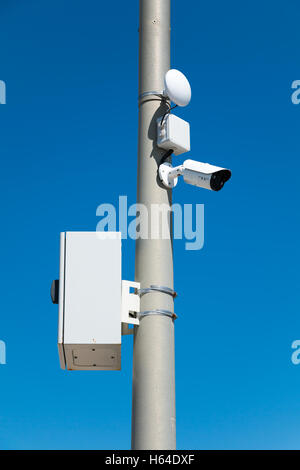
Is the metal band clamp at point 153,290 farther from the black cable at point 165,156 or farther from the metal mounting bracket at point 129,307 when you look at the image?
the black cable at point 165,156

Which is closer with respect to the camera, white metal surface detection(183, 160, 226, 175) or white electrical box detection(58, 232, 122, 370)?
white electrical box detection(58, 232, 122, 370)

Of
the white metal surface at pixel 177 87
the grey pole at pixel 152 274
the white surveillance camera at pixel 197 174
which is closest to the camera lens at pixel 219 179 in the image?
the white surveillance camera at pixel 197 174

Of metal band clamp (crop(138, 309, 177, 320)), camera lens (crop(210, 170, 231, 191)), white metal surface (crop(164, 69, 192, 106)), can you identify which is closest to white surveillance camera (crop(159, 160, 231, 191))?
camera lens (crop(210, 170, 231, 191))

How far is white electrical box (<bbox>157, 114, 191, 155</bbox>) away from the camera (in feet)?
20.7

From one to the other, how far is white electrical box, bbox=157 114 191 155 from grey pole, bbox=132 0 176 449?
8 cm

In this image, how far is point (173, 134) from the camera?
6332 mm

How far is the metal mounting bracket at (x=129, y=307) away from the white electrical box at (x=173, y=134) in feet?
3.59

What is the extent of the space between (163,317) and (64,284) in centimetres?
70

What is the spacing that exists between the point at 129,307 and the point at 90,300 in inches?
10.5

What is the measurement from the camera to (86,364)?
19.9 feet

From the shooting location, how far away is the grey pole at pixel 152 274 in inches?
221

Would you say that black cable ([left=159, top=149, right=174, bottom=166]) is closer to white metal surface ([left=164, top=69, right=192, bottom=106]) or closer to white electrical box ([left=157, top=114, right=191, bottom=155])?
white electrical box ([left=157, top=114, right=191, bottom=155])
